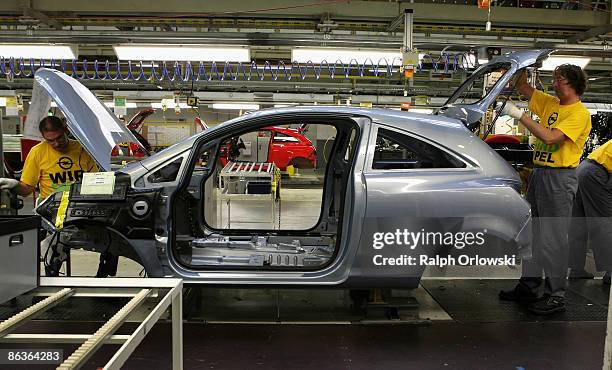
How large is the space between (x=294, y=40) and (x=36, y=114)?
9.67 ft

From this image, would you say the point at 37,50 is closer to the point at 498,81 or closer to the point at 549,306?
the point at 498,81

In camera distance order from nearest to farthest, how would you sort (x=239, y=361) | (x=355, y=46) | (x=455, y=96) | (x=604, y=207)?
(x=239, y=361) < (x=455, y=96) < (x=604, y=207) < (x=355, y=46)

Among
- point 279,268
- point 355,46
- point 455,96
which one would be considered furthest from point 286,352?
point 355,46

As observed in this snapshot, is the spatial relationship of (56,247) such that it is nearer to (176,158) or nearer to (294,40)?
(176,158)

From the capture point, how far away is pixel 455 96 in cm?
377

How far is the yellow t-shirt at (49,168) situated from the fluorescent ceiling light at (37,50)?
2244 mm

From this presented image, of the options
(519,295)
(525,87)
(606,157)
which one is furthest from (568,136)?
(519,295)

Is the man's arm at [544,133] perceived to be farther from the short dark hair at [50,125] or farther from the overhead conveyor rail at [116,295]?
the short dark hair at [50,125]

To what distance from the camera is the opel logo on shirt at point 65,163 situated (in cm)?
369

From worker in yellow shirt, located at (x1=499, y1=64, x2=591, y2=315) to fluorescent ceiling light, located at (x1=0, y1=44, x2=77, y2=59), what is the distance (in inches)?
198

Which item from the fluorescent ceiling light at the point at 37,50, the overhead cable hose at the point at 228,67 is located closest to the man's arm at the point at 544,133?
the overhead cable hose at the point at 228,67

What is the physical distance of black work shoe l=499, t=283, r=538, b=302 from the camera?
366 centimetres

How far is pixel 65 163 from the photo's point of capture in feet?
12.2

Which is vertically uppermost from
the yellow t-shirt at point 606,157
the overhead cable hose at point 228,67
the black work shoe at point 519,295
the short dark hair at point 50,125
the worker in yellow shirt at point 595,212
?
the overhead cable hose at point 228,67
